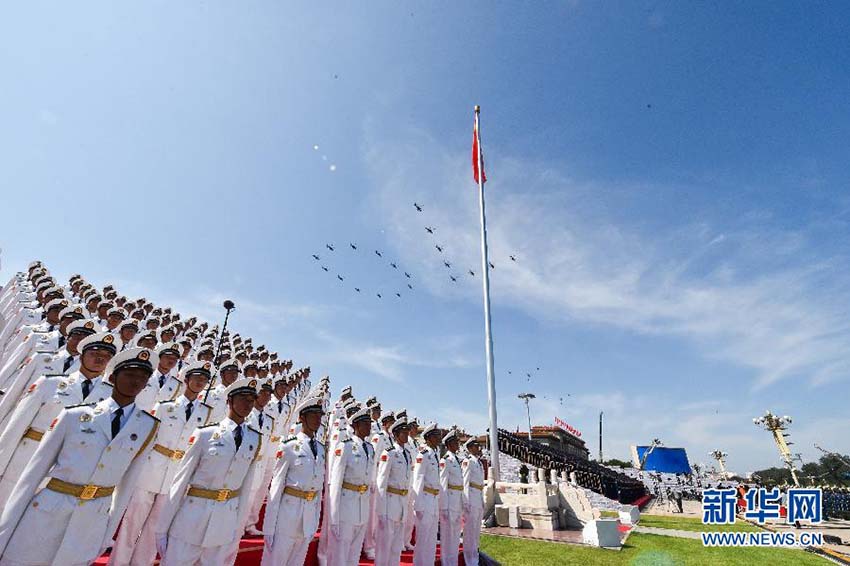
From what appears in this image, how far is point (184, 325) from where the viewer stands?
1554cm

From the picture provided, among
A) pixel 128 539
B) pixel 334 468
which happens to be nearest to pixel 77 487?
pixel 128 539

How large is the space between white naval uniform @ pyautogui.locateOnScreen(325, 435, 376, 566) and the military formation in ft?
0.05

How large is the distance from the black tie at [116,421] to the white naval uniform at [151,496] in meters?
1.07

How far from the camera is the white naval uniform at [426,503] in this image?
6.51 m

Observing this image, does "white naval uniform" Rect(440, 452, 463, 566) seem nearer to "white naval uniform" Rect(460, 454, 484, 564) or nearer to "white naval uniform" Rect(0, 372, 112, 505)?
"white naval uniform" Rect(460, 454, 484, 564)

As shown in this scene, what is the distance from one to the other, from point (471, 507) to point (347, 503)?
3364 millimetres

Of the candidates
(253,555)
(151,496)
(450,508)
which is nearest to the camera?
(151,496)

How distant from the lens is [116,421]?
131 inches

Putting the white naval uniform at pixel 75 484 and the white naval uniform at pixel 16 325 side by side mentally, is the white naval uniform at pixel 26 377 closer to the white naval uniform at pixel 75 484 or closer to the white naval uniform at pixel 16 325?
the white naval uniform at pixel 75 484

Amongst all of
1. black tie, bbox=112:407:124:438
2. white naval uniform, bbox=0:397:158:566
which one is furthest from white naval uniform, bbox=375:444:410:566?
black tie, bbox=112:407:124:438

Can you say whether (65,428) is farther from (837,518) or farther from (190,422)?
(837,518)

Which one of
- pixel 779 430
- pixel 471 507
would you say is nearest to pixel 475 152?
pixel 471 507

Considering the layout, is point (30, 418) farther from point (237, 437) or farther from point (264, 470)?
point (264, 470)

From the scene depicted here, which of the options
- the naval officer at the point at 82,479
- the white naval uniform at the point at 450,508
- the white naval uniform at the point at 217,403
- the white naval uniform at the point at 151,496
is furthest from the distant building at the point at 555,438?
the naval officer at the point at 82,479
